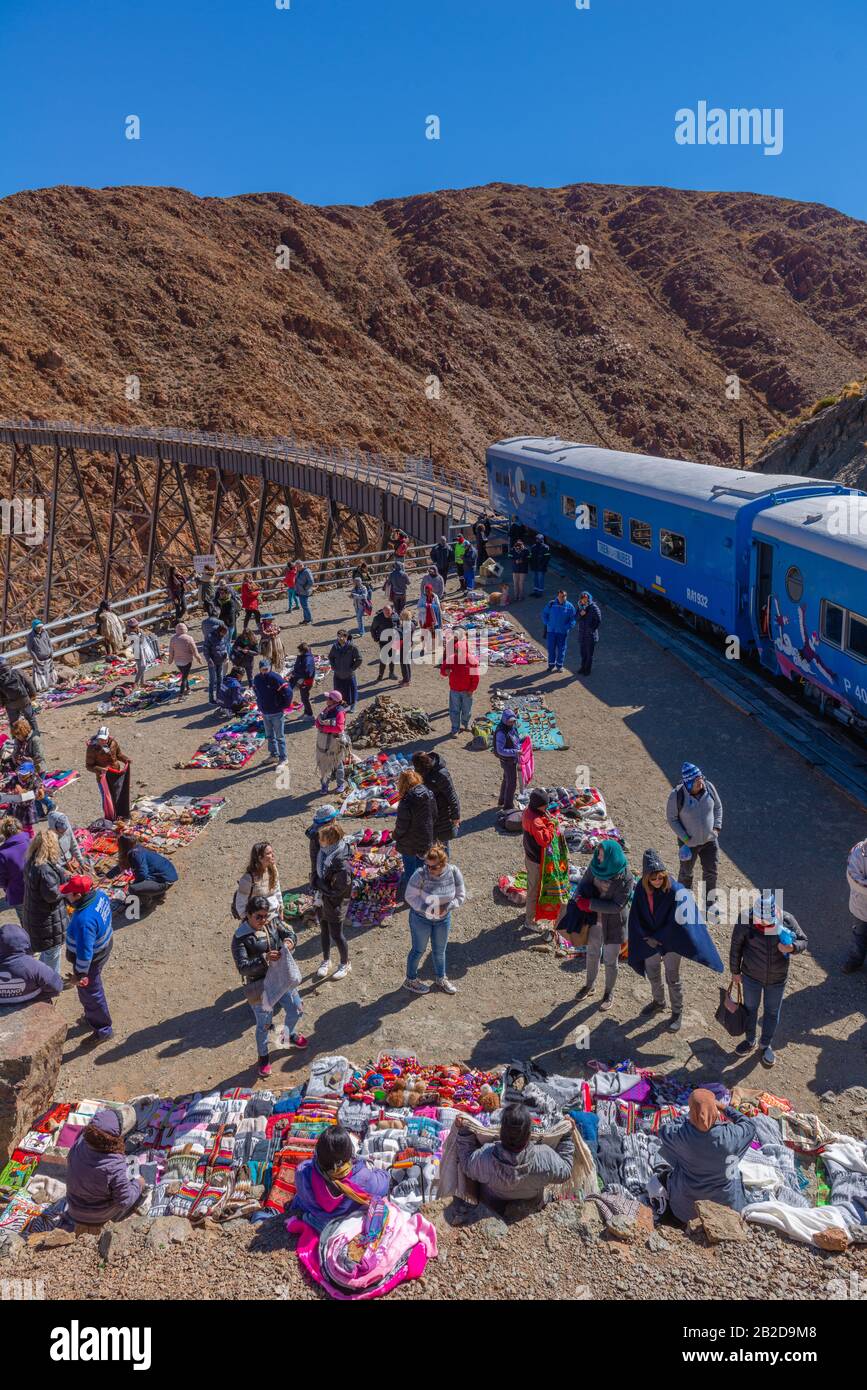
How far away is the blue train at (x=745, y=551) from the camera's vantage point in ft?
36.1

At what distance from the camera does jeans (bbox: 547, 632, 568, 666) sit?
14.8 m

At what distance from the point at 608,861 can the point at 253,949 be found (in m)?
2.62

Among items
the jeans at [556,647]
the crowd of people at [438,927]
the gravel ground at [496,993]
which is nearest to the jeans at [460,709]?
the gravel ground at [496,993]

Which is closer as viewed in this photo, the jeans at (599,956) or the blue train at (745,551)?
the jeans at (599,956)

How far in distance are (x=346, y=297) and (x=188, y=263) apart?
14746 mm

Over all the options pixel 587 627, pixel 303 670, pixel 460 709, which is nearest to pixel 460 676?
pixel 460 709

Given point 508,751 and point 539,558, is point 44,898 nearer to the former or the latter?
point 508,751

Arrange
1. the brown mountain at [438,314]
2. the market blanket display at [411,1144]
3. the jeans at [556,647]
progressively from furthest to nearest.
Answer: the brown mountain at [438,314], the jeans at [556,647], the market blanket display at [411,1144]

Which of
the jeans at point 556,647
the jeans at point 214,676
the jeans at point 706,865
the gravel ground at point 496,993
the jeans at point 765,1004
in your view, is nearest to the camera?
the gravel ground at point 496,993

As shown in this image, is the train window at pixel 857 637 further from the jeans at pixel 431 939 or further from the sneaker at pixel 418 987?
the sneaker at pixel 418 987

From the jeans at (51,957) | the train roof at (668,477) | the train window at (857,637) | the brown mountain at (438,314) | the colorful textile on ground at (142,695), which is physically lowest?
the jeans at (51,957)

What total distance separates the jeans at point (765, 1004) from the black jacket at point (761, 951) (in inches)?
3.2

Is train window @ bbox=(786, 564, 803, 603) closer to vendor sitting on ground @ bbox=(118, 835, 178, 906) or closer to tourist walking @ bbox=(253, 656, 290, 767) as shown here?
tourist walking @ bbox=(253, 656, 290, 767)

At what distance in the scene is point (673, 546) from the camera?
16.2 meters
